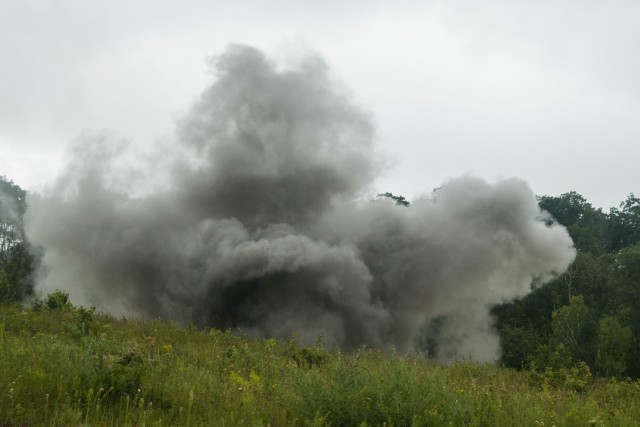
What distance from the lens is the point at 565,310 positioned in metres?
35.3

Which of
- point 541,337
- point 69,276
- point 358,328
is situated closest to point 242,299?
point 358,328

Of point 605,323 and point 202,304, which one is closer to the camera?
point 202,304

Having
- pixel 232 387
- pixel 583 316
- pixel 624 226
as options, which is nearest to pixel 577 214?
pixel 624 226

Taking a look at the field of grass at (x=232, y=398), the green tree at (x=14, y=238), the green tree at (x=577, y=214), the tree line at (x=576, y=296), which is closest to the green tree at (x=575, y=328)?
the tree line at (x=576, y=296)

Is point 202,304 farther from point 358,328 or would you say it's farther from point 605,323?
point 605,323

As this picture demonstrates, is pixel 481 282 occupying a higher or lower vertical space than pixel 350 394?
higher

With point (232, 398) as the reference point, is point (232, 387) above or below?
above

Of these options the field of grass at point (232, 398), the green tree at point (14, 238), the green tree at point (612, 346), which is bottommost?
the field of grass at point (232, 398)

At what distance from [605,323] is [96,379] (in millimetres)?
35714

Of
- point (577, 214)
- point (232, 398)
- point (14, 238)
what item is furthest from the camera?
point (577, 214)

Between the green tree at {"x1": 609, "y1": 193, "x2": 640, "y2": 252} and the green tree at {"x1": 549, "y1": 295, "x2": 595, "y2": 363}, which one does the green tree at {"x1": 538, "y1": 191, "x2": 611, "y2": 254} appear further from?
the green tree at {"x1": 549, "y1": 295, "x2": 595, "y2": 363}

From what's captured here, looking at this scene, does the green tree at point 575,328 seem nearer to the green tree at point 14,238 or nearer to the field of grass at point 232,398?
the field of grass at point 232,398

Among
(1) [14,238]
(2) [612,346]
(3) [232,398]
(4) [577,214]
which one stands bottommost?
(3) [232,398]

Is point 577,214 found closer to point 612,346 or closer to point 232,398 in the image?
point 612,346
